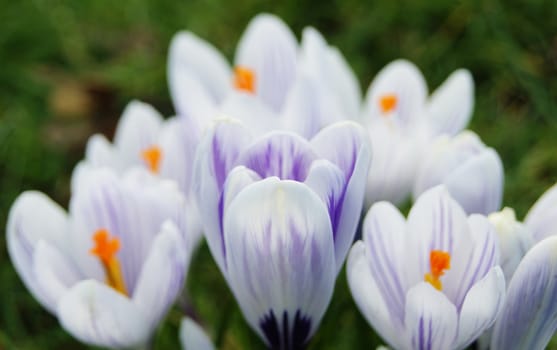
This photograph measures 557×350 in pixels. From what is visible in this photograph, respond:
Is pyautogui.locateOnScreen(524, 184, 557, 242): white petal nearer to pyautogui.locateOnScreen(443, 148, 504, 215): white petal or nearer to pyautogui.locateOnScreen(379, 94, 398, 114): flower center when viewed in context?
pyautogui.locateOnScreen(443, 148, 504, 215): white petal

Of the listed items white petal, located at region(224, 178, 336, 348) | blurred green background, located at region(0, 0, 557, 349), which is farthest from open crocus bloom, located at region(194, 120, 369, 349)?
blurred green background, located at region(0, 0, 557, 349)

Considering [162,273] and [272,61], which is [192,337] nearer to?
[162,273]

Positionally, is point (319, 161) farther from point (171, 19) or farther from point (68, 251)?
point (171, 19)

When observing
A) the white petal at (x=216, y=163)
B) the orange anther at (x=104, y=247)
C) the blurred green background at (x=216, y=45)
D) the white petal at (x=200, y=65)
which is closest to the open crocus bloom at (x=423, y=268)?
the white petal at (x=216, y=163)

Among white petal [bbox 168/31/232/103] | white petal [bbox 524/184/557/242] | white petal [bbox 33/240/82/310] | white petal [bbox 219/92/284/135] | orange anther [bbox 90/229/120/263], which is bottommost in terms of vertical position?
white petal [bbox 33/240/82/310]

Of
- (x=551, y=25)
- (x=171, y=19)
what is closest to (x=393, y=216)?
(x=551, y=25)

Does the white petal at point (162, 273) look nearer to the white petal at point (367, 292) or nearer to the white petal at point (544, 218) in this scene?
the white petal at point (367, 292)
